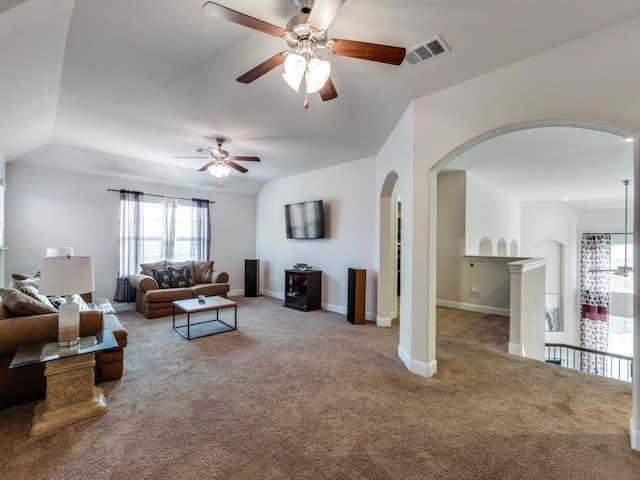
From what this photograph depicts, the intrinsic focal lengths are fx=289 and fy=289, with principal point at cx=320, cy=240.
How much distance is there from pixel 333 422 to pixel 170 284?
14.4ft

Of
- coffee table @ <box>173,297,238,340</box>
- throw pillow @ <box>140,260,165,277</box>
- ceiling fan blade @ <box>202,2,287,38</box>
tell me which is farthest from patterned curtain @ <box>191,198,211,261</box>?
ceiling fan blade @ <box>202,2,287,38</box>

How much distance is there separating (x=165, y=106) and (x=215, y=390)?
9.59 feet

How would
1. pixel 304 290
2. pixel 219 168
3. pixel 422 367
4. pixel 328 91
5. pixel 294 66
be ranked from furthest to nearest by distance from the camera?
pixel 304 290, pixel 219 168, pixel 422 367, pixel 328 91, pixel 294 66

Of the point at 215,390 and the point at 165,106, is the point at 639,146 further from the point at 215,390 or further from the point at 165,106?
the point at 165,106

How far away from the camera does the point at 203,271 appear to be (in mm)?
6012

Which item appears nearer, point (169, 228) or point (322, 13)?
point (322, 13)

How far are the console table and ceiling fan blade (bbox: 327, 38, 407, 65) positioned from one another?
410 centimetres

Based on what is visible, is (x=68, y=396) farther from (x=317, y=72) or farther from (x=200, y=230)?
(x=200, y=230)

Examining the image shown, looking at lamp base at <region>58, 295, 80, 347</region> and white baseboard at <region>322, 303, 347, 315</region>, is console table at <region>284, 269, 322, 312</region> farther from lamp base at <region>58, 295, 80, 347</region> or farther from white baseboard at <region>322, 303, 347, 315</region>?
lamp base at <region>58, 295, 80, 347</region>

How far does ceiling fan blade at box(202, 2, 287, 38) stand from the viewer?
1.41 metres

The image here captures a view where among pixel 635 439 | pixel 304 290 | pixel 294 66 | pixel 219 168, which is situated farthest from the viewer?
pixel 304 290

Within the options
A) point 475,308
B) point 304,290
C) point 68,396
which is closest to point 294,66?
point 68,396

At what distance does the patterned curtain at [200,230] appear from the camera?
6.43 m

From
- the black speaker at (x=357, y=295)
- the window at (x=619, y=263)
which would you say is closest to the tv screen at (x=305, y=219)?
the black speaker at (x=357, y=295)
